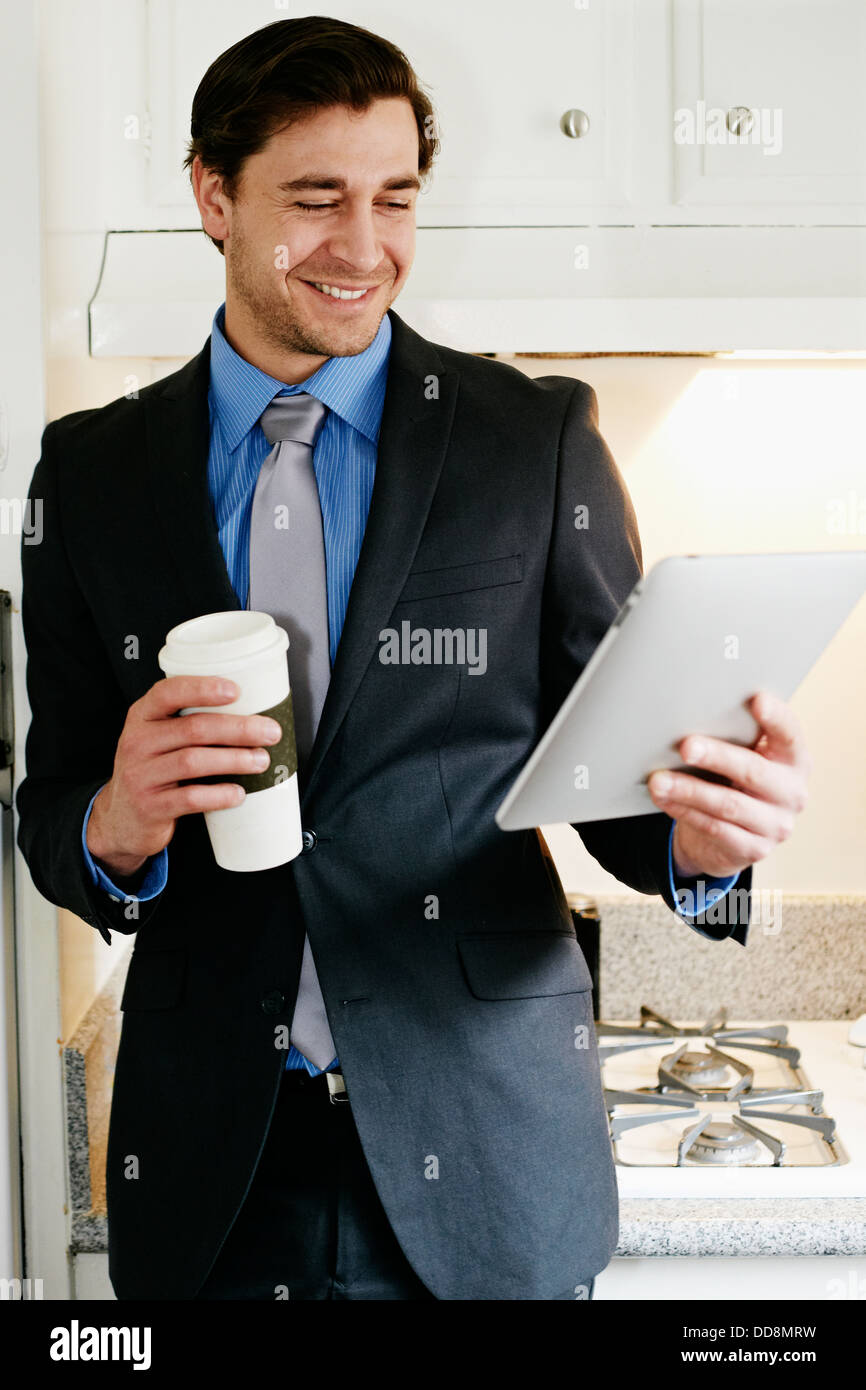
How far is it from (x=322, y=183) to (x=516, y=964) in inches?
23.9

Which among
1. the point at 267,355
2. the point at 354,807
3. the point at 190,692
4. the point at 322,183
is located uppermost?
the point at 322,183

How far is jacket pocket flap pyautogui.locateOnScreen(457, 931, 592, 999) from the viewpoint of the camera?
0.97 m

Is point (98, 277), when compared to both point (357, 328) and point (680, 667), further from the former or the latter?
point (680, 667)

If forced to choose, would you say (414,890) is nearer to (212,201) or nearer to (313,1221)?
(313,1221)

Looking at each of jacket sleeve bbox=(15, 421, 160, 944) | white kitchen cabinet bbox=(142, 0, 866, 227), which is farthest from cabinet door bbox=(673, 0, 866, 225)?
jacket sleeve bbox=(15, 421, 160, 944)

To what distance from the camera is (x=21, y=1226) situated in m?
1.32

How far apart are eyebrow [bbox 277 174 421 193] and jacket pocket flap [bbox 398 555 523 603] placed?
0.30 metres

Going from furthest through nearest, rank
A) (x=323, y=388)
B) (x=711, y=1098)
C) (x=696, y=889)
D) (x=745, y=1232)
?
(x=711, y=1098) → (x=745, y=1232) → (x=323, y=388) → (x=696, y=889)

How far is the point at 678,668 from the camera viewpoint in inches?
29.7

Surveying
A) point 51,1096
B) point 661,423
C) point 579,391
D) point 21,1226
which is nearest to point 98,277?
point 579,391

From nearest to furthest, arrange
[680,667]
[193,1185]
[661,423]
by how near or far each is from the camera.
A: 1. [680,667]
2. [193,1185]
3. [661,423]

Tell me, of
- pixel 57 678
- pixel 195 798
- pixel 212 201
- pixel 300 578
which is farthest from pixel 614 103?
pixel 195 798

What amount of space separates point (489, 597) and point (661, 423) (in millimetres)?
819
